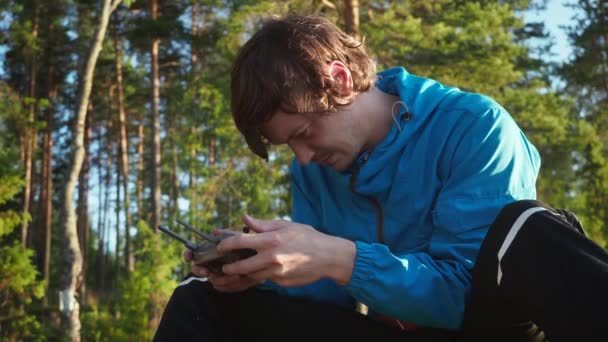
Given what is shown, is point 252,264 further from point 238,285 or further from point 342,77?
point 342,77

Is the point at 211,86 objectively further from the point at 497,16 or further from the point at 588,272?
the point at 588,272

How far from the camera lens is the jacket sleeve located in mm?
1491

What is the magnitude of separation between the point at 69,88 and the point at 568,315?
2753cm


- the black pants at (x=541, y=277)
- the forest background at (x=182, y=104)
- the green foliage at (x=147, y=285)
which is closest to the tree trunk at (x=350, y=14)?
the forest background at (x=182, y=104)

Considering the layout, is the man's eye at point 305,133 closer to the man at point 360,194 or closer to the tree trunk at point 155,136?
the man at point 360,194

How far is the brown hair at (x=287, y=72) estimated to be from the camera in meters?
1.85

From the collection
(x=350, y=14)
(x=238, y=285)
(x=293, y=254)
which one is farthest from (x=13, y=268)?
(x=293, y=254)

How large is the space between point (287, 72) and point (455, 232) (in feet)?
2.16

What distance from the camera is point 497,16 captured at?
13.4m

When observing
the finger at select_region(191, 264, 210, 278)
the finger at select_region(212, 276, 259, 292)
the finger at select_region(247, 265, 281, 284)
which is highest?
the finger at select_region(247, 265, 281, 284)

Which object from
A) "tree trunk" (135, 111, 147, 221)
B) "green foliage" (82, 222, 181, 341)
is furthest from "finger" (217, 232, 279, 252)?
"tree trunk" (135, 111, 147, 221)

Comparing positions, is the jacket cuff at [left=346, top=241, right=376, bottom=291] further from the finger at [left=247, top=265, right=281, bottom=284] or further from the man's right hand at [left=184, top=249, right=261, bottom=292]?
the man's right hand at [left=184, top=249, right=261, bottom=292]

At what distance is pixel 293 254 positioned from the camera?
57.6 inches

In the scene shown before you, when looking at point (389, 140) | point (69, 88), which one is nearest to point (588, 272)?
point (389, 140)
